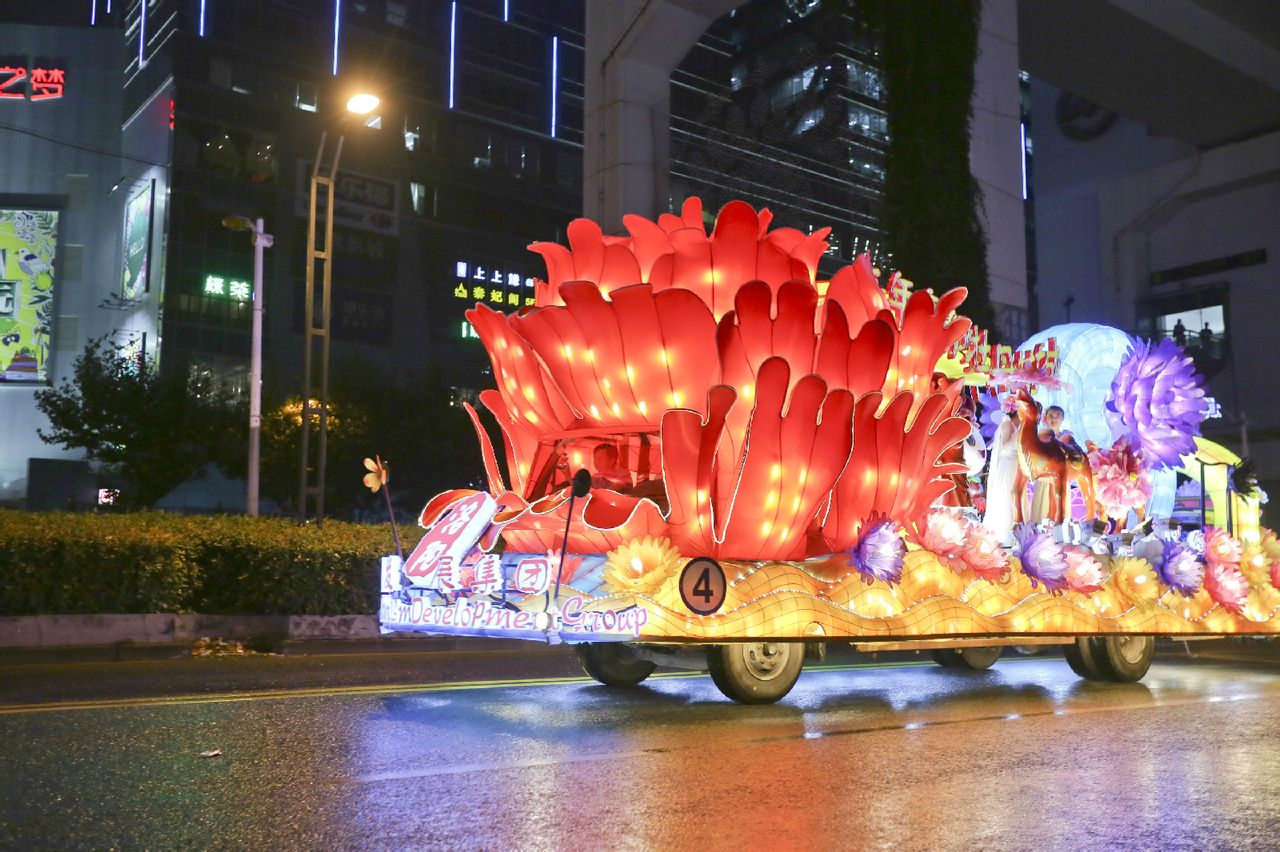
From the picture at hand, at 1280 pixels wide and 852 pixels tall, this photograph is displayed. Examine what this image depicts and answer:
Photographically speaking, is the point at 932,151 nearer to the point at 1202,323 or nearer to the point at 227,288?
the point at 1202,323

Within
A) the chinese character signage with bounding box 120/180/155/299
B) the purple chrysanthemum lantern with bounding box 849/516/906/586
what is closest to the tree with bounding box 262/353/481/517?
the chinese character signage with bounding box 120/180/155/299

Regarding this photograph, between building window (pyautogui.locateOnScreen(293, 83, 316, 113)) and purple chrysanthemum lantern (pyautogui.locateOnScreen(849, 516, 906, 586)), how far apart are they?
55.1 meters

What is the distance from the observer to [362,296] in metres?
59.6

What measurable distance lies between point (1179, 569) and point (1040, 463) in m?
1.92

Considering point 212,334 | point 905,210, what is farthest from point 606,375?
point 212,334

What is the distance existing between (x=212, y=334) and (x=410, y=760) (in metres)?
51.1

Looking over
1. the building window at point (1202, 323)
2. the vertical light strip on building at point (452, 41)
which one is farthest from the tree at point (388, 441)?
the building window at point (1202, 323)

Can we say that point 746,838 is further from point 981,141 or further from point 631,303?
point 981,141

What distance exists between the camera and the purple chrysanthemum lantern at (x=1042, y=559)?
1075 centimetres

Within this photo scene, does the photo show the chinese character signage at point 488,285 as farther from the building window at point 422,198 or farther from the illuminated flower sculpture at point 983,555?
the illuminated flower sculpture at point 983,555

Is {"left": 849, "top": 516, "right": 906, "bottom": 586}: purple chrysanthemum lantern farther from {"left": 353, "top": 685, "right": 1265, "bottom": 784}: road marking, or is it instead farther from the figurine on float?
the figurine on float

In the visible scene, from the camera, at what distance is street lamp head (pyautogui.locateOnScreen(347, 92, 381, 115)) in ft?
56.5

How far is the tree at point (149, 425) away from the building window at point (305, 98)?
69.1ft

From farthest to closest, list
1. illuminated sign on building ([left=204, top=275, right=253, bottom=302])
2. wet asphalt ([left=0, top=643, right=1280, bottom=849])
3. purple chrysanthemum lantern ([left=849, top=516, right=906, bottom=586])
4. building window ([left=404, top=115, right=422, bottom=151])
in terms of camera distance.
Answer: building window ([left=404, top=115, right=422, bottom=151]) → illuminated sign on building ([left=204, top=275, right=253, bottom=302]) → purple chrysanthemum lantern ([left=849, top=516, right=906, bottom=586]) → wet asphalt ([left=0, top=643, right=1280, bottom=849])
